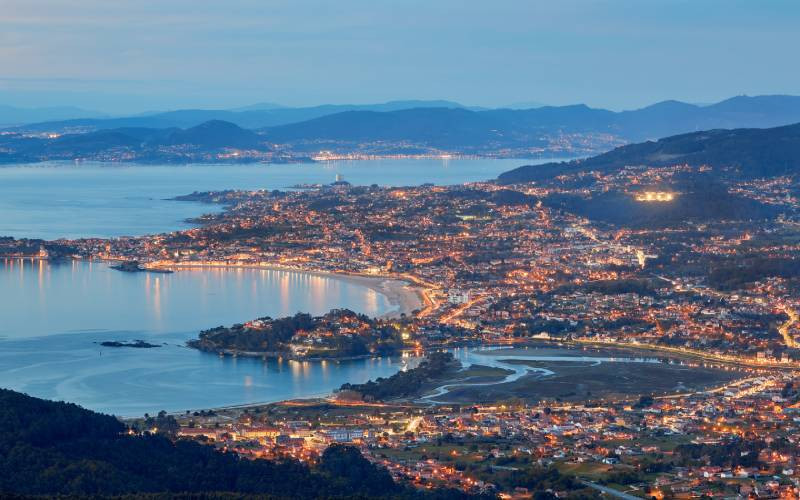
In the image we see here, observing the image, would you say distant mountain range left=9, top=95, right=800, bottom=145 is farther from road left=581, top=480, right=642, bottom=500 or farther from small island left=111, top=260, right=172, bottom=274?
road left=581, top=480, right=642, bottom=500

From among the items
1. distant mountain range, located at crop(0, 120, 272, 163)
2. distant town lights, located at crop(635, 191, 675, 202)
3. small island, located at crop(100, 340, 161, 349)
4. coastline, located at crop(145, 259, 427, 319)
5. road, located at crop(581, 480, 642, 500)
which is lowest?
road, located at crop(581, 480, 642, 500)

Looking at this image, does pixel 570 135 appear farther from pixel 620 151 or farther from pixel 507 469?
pixel 507 469

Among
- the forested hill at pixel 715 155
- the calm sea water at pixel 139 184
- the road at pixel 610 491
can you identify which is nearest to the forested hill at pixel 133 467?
the road at pixel 610 491

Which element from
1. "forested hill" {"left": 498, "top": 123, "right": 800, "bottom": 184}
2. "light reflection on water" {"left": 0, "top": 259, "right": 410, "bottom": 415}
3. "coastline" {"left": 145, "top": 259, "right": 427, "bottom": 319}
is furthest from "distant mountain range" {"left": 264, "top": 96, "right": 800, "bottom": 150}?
"light reflection on water" {"left": 0, "top": 259, "right": 410, "bottom": 415}

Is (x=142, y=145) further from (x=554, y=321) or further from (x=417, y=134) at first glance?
(x=554, y=321)

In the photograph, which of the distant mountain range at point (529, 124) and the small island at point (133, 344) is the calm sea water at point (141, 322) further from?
the distant mountain range at point (529, 124)

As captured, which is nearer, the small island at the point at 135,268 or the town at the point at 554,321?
the town at the point at 554,321

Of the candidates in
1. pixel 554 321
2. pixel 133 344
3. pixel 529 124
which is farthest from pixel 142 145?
pixel 554 321
